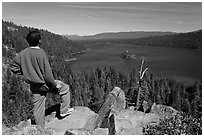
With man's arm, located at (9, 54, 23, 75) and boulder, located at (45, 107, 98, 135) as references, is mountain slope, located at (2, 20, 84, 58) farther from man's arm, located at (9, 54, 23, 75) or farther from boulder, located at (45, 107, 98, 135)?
man's arm, located at (9, 54, 23, 75)

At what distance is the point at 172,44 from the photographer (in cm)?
13575

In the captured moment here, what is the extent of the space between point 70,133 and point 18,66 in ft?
4.76

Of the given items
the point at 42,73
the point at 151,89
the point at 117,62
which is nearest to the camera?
the point at 42,73

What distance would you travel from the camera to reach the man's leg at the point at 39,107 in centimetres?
414

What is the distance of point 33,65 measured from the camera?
3.71m

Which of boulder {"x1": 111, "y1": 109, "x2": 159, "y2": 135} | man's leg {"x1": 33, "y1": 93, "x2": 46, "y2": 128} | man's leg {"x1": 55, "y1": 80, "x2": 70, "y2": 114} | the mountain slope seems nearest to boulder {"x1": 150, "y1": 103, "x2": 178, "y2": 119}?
boulder {"x1": 111, "y1": 109, "x2": 159, "y2": 135}

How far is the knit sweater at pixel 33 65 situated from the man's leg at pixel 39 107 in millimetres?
418

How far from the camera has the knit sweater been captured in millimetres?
3670

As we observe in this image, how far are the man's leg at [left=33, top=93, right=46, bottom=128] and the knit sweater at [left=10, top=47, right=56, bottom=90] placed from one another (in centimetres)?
42

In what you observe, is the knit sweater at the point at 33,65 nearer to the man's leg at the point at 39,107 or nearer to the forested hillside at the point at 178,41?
the man's leg at the point at 39,107

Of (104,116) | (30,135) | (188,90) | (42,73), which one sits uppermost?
(42,73)

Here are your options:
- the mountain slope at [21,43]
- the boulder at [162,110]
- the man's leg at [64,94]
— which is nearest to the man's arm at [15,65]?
the man's leg at [64,94]

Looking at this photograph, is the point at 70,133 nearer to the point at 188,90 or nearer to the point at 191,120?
the point at 191,120

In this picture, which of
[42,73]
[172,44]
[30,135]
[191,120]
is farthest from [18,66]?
[172,44]
